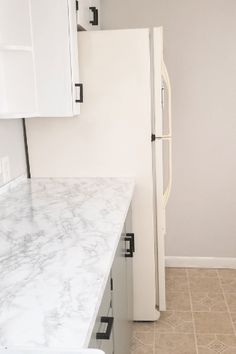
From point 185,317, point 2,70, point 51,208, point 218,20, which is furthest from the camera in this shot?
point 218,20

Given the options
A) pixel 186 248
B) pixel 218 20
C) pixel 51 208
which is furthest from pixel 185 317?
pixel 218 20

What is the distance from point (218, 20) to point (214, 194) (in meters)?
1.29

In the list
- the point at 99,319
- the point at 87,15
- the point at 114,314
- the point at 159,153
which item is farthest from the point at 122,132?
the point at 99,319

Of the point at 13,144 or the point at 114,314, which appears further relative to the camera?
the point at 13,144

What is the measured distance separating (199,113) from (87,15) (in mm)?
1146

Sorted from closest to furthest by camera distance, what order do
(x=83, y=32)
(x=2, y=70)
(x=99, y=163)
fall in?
(x=2, y=70) → (x=83, y=32) → (x=99, y=163)

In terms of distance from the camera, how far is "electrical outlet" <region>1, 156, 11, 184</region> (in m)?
2.05

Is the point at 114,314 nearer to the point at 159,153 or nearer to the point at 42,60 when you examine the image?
the point at 159,153

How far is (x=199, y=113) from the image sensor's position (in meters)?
3.02

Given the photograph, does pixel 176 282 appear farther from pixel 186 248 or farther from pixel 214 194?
pixel 214 194

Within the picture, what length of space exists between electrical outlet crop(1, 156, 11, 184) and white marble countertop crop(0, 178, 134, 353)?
0.24ft

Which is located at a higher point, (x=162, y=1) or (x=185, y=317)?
(x=162, y=1)

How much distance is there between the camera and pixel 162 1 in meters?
2.88

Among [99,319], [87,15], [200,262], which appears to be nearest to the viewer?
Result: [99,319]
